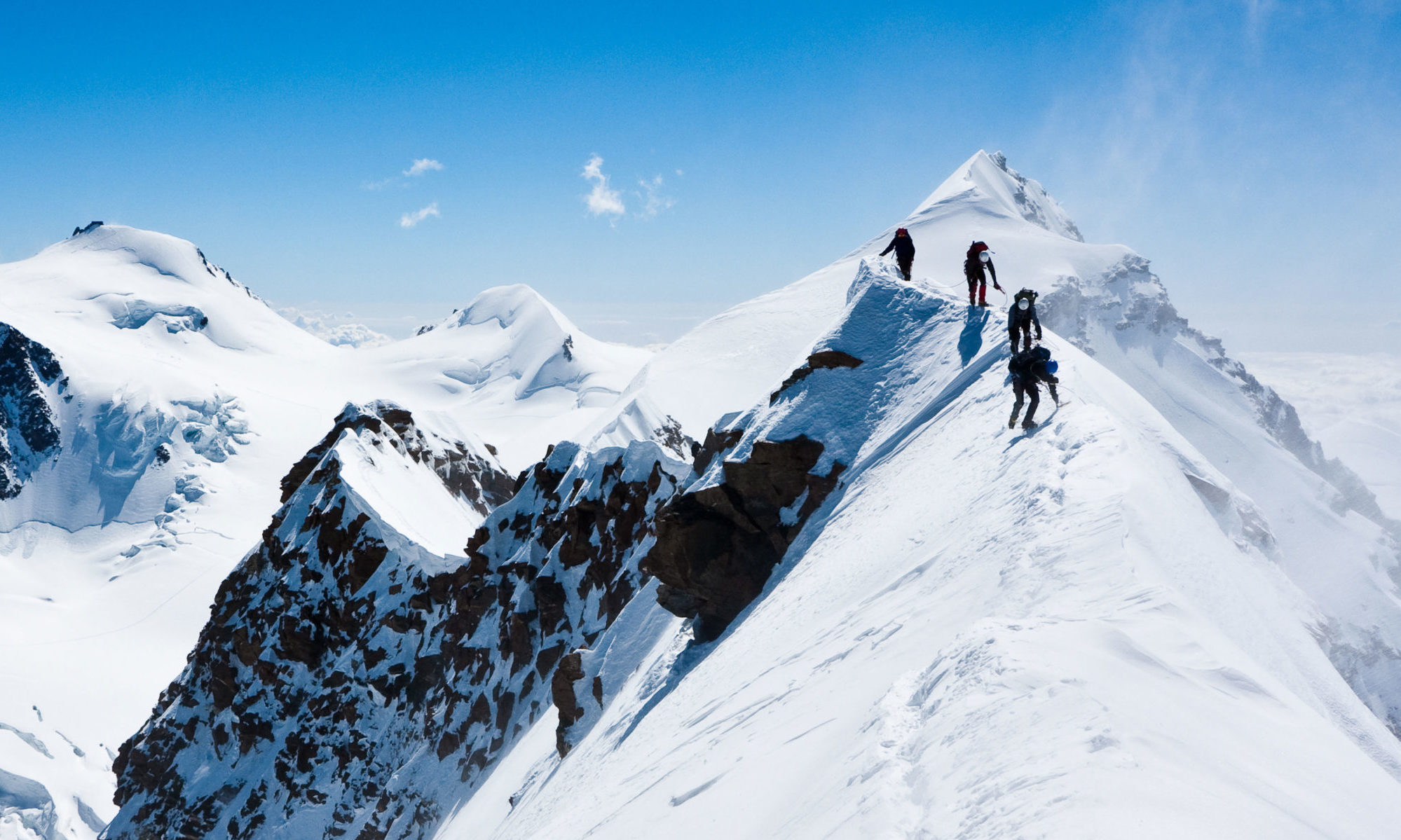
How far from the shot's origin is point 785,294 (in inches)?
3231

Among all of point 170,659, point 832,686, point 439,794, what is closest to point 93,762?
point 170,659

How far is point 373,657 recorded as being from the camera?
46031 millimetres

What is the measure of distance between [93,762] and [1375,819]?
396 ft

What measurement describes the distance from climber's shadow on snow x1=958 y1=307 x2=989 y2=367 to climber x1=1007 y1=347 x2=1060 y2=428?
18.7 ft

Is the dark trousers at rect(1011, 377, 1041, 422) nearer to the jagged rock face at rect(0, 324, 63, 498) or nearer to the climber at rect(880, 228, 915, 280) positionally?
the climber at rect(880, 228, 915, 280)

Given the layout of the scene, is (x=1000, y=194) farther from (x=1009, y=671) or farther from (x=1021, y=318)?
(x=1009, y=671)

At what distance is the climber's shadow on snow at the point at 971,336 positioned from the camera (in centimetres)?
2042

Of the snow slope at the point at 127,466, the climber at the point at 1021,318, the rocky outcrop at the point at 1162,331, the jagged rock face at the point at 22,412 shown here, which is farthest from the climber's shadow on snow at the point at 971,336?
the jagged rock face at the point at 22,412

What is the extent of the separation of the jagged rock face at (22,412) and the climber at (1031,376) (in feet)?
636

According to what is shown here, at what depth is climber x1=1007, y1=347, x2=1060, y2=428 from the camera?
543 inches

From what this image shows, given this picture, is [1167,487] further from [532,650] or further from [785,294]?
[785,294]

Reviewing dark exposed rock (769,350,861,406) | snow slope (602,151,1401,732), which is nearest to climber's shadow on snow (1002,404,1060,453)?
dark exposed rock (769,350,861,406)

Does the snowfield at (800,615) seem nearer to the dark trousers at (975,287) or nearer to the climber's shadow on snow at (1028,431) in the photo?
the climber's shadow on snow at (1028,431)

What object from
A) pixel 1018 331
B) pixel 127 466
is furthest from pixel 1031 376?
pixel 127 466
